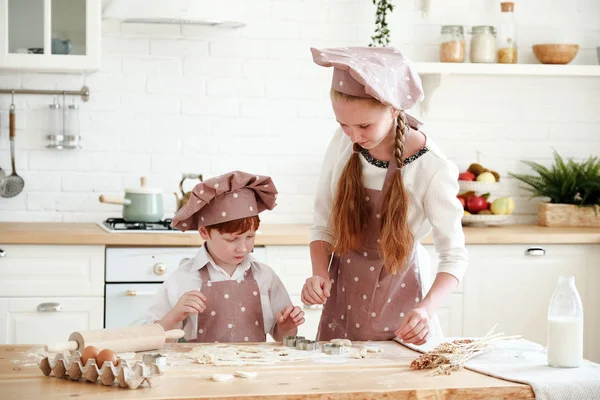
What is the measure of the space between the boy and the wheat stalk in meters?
0.50

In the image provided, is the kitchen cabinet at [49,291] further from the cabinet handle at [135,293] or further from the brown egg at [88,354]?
the brown egg at [88,354]

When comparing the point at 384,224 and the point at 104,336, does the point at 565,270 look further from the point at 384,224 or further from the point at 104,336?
the point at 104,336

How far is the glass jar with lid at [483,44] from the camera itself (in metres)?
4.46

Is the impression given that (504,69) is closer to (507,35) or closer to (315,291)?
(507,35)

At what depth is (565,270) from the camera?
4.14 meters

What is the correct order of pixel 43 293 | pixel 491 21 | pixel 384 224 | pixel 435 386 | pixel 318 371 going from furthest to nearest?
pixel 491 21 < pixel 43 293 < pixel 384 224 < pixel 318 371 < pixel 435 386

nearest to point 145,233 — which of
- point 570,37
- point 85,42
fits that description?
point 85,42

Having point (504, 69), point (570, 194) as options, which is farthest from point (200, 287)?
point (570, 194)

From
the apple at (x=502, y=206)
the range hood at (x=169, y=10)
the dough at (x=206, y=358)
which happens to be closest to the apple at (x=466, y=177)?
the apple at (x=502, y=206)

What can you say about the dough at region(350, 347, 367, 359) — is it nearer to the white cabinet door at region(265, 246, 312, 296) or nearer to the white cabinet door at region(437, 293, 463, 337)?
the white cabinet door at region(265, 246, 312, 296)

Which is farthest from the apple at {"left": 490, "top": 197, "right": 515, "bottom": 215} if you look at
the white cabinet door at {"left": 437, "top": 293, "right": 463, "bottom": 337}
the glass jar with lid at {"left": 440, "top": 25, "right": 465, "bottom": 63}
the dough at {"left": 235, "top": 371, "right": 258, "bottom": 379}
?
the dough at {"left": 235, "top": 371, "right": 258, "bottom": 379}

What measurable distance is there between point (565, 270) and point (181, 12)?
2077 millimetres

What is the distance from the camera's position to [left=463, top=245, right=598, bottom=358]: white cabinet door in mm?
4074

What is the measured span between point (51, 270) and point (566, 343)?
2.33m
